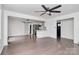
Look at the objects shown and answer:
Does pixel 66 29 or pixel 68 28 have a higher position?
pixel 68 28

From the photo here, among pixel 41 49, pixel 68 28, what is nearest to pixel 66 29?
pixel 68 28

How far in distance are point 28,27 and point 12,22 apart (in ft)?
9.02

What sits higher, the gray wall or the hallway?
the gray wall

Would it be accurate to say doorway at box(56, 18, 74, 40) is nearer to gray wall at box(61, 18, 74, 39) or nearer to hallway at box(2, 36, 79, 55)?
gray wall at box(61, 18, 74, 39)

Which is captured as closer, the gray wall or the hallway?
the hallway

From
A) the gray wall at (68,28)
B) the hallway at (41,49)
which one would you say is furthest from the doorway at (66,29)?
the hallway at (41,49)

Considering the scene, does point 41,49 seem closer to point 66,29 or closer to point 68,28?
point 68,28

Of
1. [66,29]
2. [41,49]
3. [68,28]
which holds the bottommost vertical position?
→ [41,49]

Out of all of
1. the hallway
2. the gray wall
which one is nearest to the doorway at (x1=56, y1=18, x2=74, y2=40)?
the gray wall

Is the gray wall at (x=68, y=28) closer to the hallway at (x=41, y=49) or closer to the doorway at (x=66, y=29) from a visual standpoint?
the doorway at (x=66, y=29)

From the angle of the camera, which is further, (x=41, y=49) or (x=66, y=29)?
(x=66, y=29)
